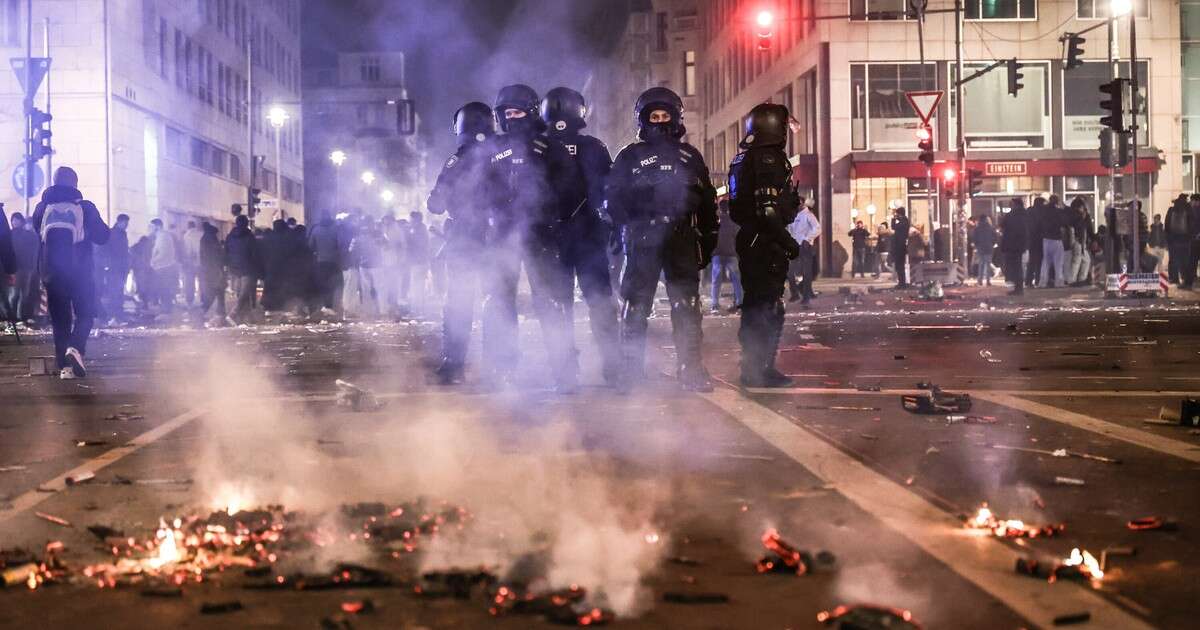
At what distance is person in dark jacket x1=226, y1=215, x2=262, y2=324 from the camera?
24078mm

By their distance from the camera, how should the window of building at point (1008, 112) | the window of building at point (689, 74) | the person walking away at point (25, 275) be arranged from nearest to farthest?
the person walking away at point (25, 275)
the window of building at point (1008, 112)
the window of building at point (689, 74)

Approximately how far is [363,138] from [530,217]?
132 feet

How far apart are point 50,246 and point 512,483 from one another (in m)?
7.44

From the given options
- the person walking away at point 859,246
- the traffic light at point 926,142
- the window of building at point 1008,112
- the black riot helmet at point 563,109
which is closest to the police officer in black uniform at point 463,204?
the black riot helmet at point 563,109

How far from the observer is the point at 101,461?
263 inches

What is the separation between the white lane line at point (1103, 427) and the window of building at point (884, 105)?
38.3 m

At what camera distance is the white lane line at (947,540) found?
3.79m

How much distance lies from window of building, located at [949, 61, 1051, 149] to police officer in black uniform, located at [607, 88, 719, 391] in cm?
3862

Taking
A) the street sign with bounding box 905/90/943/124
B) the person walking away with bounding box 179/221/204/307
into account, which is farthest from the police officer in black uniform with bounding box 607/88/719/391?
→ the street sign with bounding box 905/90/943/124

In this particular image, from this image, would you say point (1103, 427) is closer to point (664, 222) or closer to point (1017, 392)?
point (1017, 392)

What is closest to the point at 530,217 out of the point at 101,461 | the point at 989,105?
the point at 101,461

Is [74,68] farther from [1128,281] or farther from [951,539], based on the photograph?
[951,539]

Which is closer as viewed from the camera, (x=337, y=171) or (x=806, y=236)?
(x=806, y=236)

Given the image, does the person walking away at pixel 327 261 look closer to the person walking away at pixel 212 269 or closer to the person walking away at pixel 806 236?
the person walking away at pixel 212 269
